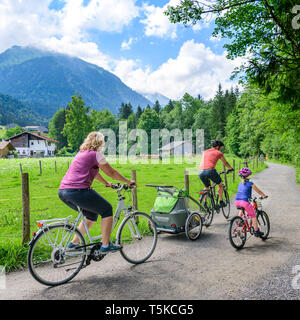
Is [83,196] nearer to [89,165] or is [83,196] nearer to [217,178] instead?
[89,165]

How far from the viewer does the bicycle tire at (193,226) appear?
20.6 feet

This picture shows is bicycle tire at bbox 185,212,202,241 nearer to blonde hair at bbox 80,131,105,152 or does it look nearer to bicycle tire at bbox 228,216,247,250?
bicycle tire at bbox 228,216,247,250

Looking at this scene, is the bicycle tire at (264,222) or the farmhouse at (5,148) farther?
the farmhouse at (5,148)

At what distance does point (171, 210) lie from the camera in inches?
245

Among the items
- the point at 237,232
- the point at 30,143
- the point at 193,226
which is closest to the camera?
the point at 237,232

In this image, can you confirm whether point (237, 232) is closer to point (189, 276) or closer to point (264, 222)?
point (264, 222)

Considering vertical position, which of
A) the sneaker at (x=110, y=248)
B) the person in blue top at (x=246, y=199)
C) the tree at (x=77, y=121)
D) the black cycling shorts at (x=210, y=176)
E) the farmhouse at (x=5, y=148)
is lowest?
the sneaker at (x=110, y=248)

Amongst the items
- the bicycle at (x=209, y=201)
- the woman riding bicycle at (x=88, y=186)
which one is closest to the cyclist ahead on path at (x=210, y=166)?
the bicycle at (x=209, y=201)

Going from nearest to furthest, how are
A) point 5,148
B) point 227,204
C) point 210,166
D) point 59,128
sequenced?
point 210,166 → point 227,204 → point 5,148 → point 59,128

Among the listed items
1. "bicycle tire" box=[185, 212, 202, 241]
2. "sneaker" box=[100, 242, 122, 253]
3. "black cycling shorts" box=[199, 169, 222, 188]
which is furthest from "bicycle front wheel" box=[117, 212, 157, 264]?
"black cycling shorts" box=[199, 169, 222, 188]

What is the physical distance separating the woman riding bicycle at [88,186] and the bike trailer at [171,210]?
1904 millimetres

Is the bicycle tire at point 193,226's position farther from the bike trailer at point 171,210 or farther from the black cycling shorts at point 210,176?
the black cycling shorts at point 210,176

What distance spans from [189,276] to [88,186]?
82.1 inches

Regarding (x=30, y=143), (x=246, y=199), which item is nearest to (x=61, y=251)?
(x=246, y=199)
